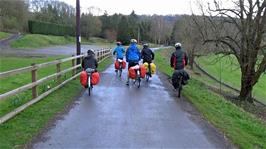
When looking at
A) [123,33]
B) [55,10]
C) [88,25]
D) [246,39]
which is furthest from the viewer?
[123,33]

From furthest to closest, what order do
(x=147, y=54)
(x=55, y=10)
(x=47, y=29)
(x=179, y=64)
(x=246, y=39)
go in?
(x=55, y=10) → (x=47, y=29) → (x=246, y=39) → (x=147, y=54) → (x=179, y=64)

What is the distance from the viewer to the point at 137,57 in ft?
54.7

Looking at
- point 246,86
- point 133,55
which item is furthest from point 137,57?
point 246,86

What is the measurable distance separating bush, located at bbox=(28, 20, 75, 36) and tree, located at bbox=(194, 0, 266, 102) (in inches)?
2320

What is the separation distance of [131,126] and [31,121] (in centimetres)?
213

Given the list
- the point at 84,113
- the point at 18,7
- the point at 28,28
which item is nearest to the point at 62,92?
the point at 84,113

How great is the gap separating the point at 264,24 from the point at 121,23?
98665 millimetres

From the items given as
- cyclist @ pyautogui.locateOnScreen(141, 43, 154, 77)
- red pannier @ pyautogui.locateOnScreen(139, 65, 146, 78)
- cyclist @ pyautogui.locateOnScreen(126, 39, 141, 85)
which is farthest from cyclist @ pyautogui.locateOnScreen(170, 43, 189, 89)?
cyclist @ pyautogui.locateOnScreen(141, 43, 154, 77)

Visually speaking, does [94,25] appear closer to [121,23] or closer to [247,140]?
[121,23]

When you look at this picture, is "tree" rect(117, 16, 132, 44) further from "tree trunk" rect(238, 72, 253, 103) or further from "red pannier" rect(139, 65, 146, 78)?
"red pannier" rect(139, 65, 146, 78)

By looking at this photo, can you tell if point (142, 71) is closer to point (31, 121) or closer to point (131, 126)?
point (131, 126)

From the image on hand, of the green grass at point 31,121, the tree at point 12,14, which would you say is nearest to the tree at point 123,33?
the tree at point 12,14

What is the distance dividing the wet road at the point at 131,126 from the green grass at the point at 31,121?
297 mm

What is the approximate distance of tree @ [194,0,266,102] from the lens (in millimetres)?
22375
